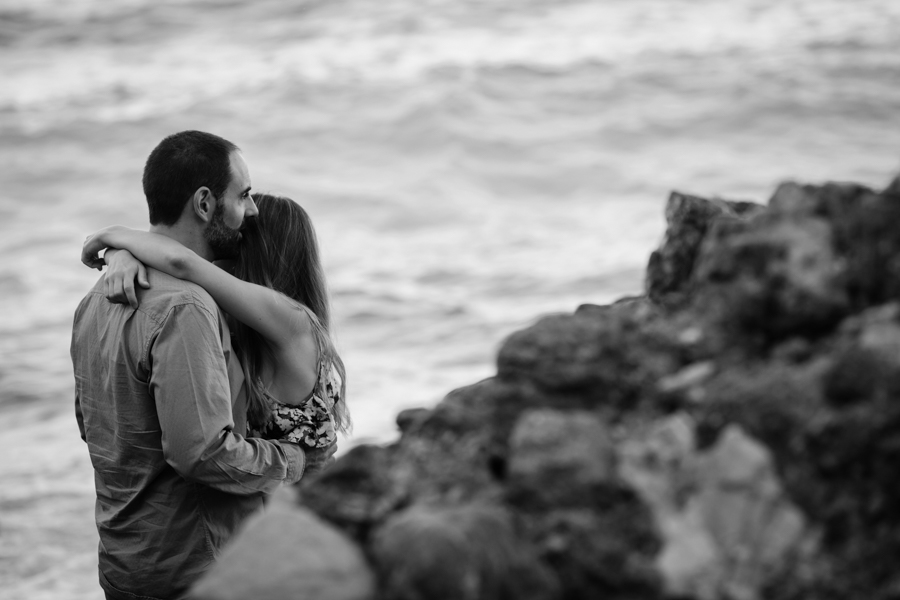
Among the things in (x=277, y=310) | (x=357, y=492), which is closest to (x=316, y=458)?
(x=277, y=310)

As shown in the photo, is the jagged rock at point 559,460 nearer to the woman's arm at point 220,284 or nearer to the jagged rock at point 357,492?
the jagged rock at point 357,492

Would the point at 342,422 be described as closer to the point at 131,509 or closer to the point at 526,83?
the point at 131,509

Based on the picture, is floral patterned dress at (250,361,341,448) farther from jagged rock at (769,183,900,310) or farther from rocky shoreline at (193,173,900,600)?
jagged rock at (769,183,900,310)

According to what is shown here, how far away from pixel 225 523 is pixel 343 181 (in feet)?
36.8

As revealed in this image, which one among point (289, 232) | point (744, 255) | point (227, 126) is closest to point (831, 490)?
point (744, 255)

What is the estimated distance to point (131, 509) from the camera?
9.68 ft

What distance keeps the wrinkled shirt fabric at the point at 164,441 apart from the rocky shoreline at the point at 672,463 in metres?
1.04

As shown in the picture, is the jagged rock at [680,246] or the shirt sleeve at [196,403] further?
the shirt sleeve at [196,403]

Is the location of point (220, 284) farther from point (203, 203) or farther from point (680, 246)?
point (680, 246)

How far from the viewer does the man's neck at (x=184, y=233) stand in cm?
305

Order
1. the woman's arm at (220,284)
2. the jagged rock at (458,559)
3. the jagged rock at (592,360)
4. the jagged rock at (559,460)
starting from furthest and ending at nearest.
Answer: the woman's arm at (220,284), the jagged rock at (592,360), the jagged rock at (559,460), the jagged rock at (458,559)

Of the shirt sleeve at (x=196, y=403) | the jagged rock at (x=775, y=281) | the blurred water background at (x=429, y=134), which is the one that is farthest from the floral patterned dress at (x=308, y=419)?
the blurred water background at (x=429, y=134)

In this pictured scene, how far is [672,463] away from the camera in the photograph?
1.65m

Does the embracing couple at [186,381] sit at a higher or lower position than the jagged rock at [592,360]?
lower
